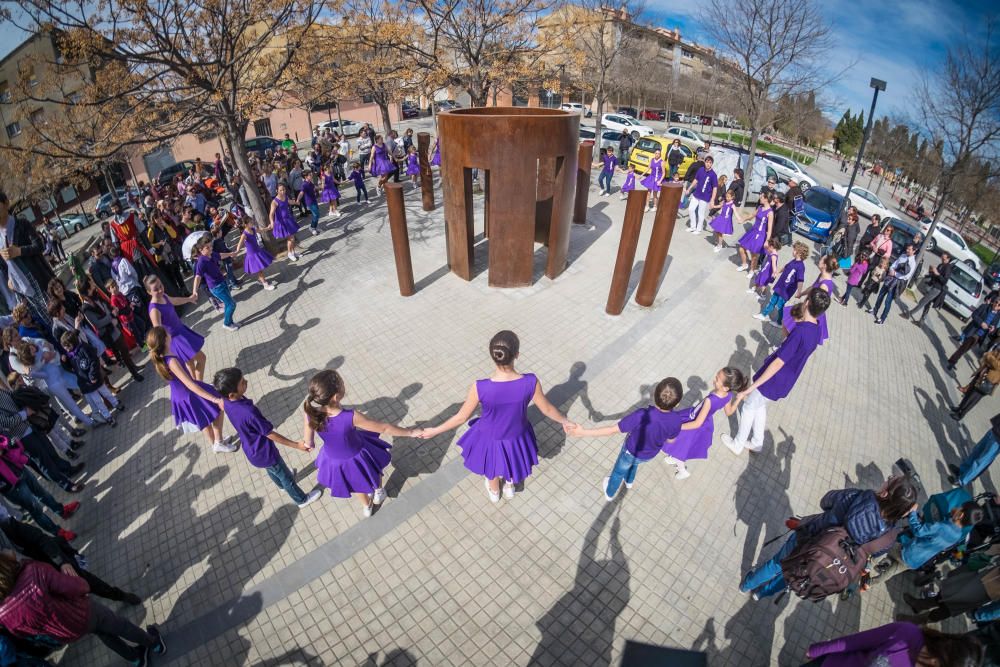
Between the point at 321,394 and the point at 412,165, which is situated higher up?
the point at 321,394

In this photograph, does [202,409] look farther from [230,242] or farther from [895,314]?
[895,314]

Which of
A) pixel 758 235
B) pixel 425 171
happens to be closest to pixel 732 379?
pixel 758 235

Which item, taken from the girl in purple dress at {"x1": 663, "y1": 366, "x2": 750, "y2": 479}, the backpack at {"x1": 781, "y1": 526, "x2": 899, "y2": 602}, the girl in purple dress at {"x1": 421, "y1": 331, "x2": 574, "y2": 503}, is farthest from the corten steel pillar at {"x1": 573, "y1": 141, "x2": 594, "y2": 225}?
the backpack at {"x1": 781, "y1": 526, "x2": 899, "y2": 602}

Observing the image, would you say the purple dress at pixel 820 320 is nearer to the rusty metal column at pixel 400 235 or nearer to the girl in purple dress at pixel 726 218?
the girl in purple dress at pixel 726 218

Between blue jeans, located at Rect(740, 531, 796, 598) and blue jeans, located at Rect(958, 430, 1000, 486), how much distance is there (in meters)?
3.53

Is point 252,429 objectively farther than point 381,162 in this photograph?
No

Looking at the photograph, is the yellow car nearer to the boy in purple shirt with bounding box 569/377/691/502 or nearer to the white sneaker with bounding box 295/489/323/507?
the boy in purple shirt with bounding box 569/377/691/502

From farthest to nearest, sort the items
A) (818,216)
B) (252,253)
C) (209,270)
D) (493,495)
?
(818,216) → (252,253) → (209,270) → (493,495)

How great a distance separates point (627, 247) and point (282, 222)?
7.64 meters

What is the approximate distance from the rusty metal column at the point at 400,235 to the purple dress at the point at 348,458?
4.67 m

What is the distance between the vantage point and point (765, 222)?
29.6 ft

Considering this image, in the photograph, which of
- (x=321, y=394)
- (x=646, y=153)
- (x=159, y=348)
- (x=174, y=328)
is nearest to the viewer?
(x=321, y=394)

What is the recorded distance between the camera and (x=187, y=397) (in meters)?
5.04

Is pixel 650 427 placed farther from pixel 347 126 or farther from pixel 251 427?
pixel 347 126
